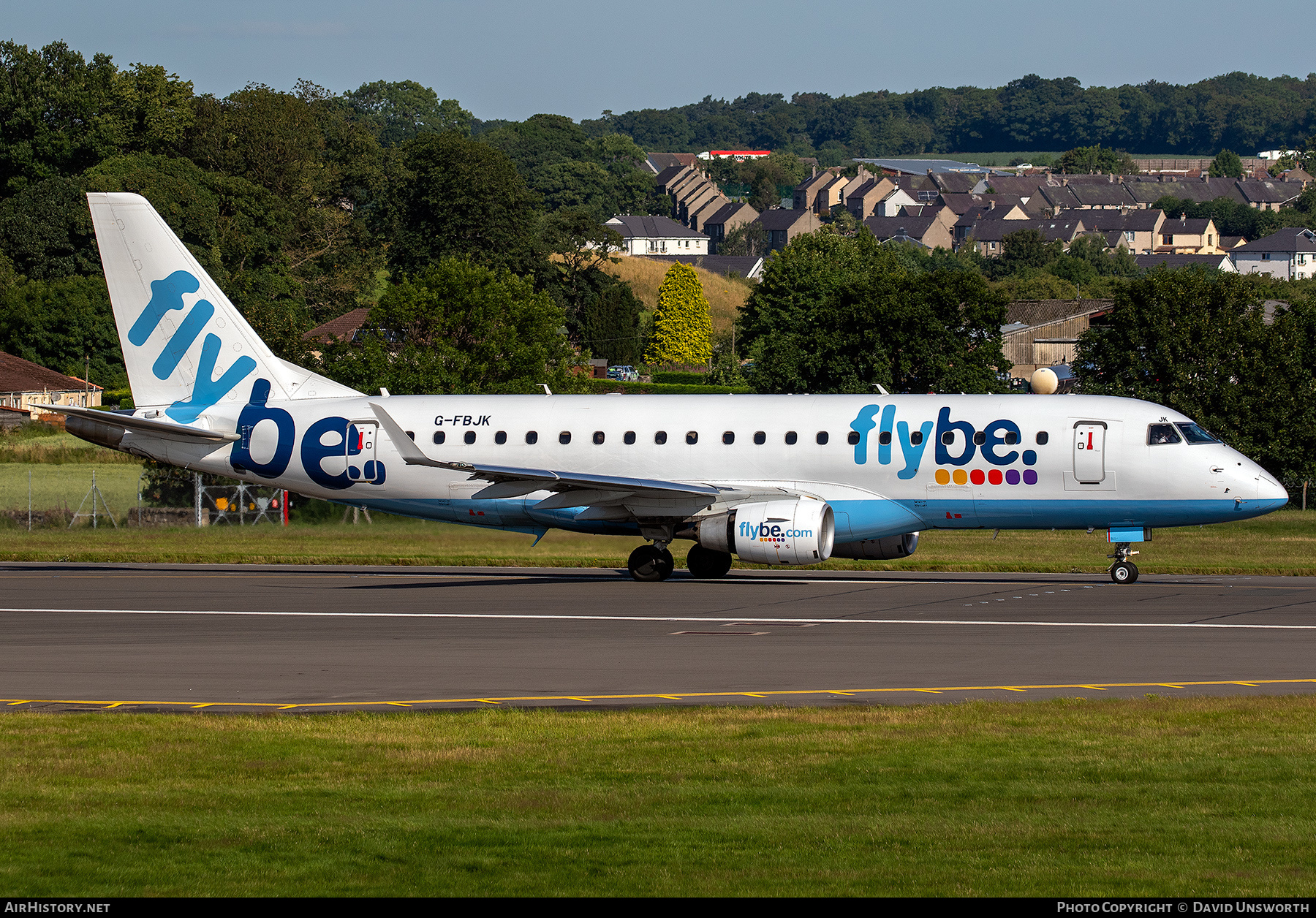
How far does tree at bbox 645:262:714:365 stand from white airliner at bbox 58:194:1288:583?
124 meters

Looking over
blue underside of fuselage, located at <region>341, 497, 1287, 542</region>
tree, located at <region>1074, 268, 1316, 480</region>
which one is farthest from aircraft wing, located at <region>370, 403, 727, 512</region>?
tree, located at <region>1074, 268, 1316, 480</region>

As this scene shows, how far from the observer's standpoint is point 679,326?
165m

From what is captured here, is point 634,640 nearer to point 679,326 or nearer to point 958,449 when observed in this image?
point 958,449

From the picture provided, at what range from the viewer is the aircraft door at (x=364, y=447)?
1528 inches

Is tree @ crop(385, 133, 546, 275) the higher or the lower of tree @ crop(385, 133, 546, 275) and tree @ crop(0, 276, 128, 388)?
the higher

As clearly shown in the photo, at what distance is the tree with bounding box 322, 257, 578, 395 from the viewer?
7356 centimetres

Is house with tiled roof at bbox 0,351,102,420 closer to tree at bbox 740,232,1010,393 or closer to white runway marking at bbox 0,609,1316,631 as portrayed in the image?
tree at bbox 740,232,1010,393

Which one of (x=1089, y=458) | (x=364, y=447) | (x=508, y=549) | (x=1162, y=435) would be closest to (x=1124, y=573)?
(x=1089, y=458)

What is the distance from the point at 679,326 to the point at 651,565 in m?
129

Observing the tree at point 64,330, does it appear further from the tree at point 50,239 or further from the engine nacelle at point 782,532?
the engine nacelle at point 782,532

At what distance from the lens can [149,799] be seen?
14234mm

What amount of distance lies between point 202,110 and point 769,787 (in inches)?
6657

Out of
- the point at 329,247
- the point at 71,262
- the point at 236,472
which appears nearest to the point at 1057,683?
the point at 236,472

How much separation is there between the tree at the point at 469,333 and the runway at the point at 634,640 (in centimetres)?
3523
